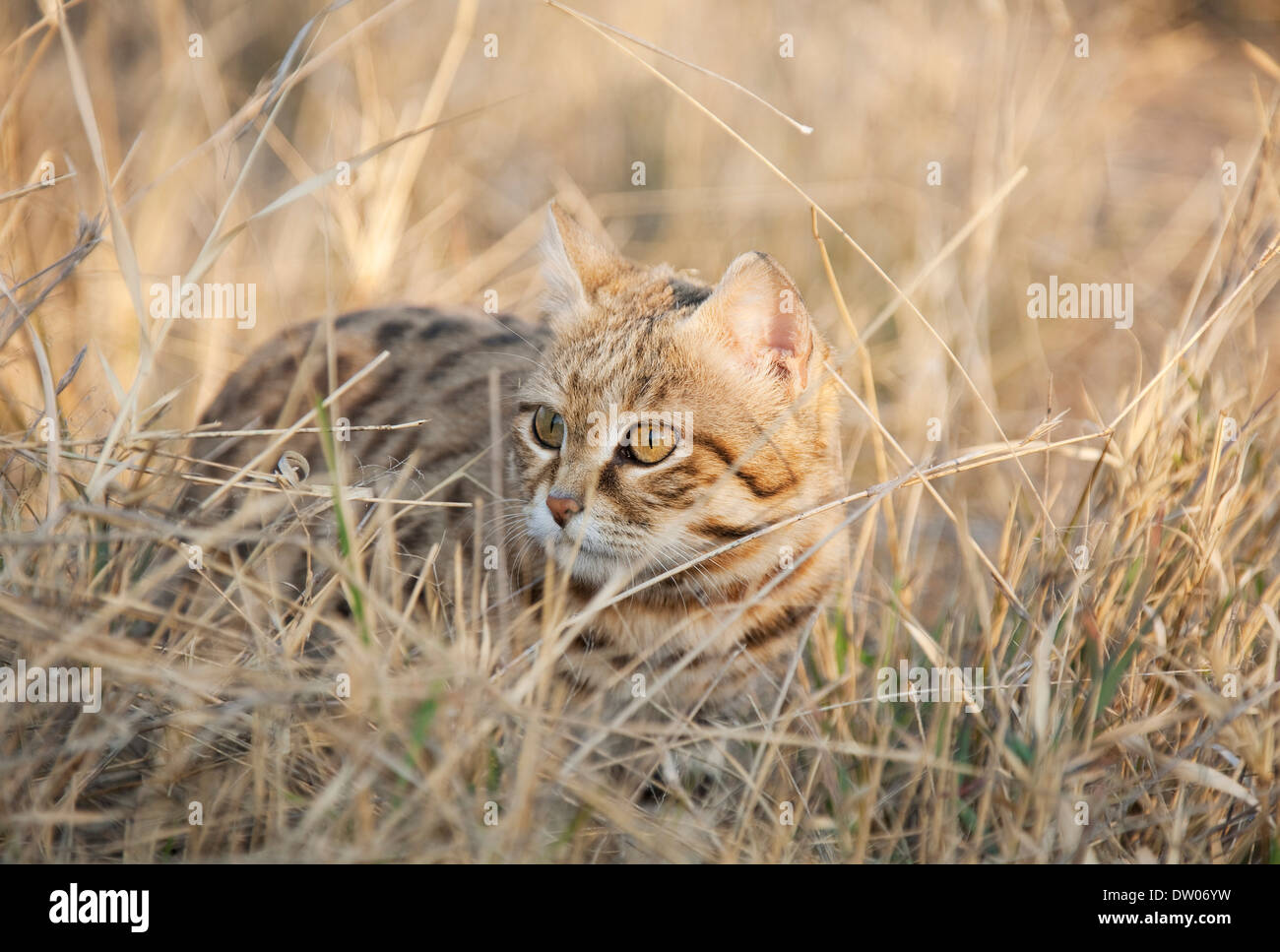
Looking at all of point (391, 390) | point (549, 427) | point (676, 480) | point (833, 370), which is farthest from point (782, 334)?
point (391, 390)

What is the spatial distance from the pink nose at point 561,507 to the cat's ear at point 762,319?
0.58 m

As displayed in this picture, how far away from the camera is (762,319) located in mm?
2768

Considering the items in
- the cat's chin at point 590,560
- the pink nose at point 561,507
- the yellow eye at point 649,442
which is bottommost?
the cat's chin at point 590,560

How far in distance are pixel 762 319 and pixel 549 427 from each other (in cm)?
63

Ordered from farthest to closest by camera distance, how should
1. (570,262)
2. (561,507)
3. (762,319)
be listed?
1. (570,262)
2. (762,319)
3. (561,507)

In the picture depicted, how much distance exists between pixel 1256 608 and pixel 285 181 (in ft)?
16.9

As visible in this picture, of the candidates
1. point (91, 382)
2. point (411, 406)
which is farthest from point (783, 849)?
point (91, 382)

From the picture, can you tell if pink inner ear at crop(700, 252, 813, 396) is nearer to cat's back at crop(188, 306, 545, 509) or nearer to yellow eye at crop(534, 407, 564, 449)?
yellow eye at crop(534, 407, 564, 449)

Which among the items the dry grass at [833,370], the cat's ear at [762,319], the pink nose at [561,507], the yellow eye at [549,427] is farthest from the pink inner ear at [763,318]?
the pink nose at [561,507]

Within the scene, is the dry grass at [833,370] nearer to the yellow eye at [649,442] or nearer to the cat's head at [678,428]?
the cat's head at [678,428]

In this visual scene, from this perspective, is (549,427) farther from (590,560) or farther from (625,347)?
(590,560)

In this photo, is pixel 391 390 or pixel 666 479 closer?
pixel 666 479

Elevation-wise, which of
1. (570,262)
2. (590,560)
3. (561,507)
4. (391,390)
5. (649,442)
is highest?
(570,262)

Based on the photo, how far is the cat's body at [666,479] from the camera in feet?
8.68
